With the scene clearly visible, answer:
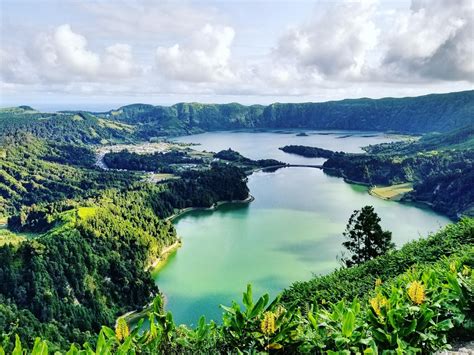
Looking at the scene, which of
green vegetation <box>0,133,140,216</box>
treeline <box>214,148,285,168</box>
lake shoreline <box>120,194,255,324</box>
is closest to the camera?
lake shoreline <box>120,194,255,324</box>

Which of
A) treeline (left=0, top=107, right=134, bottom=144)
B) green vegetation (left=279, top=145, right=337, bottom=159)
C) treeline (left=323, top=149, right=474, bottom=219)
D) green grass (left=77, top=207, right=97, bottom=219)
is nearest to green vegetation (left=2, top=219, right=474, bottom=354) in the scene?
green grass (left=77, top=207, right=97, bottom=219)

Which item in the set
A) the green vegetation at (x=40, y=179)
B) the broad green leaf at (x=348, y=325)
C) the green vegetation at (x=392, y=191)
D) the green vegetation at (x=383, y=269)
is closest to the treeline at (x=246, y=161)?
the green vegetation at (x=40, y=179)

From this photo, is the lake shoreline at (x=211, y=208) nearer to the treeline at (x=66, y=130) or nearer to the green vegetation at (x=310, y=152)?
the green vegetation at (x=310, y=152)

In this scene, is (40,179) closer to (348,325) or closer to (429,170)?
(429,170)

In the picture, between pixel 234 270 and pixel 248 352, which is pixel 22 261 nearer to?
pixel 234 270

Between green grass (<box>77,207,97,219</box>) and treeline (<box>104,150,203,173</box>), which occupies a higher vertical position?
green grass (<box>77,207,97,219</box>)

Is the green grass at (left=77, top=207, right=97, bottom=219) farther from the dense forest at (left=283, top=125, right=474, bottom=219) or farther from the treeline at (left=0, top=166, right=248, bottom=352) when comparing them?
the dense forest at (left=283, top=125, right=474, bottom=219)

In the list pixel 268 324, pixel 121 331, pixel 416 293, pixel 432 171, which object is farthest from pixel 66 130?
pixel 416 293
